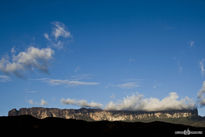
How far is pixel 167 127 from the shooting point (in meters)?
93.6

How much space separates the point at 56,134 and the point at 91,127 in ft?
55.5

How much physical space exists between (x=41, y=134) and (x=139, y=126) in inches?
1596

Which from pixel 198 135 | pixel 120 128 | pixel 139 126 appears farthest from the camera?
pixel 139 126

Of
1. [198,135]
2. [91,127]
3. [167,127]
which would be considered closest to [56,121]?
[91,127]

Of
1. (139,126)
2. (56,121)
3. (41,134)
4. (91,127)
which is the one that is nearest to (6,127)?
(41,134)

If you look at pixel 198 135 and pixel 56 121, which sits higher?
pixel 56 121

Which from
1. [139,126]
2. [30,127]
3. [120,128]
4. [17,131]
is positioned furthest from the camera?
[139,126]

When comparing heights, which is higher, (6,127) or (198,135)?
(6,127)

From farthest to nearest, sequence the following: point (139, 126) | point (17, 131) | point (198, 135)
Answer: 1. point (139, 126)
2. point (198, 135)
3. point (17, 131)

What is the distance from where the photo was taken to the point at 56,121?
292ft

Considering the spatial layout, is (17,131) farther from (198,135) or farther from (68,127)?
(198,135)

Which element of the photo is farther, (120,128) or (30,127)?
(120,128)

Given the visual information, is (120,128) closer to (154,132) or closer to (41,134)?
(154,132)

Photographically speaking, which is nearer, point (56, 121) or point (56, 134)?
point (56, 134)
